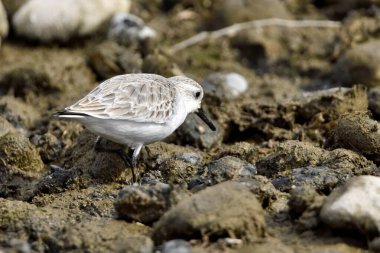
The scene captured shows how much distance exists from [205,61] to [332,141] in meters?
3.77

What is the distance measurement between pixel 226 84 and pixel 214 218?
490 centimetres

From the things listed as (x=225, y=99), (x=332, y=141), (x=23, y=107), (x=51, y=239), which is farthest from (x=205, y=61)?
(x=51, y=239)

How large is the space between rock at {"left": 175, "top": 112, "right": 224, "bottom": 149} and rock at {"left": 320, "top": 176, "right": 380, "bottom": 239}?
3124mm

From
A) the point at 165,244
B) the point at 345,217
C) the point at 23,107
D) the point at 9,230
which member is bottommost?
the point at 23,107

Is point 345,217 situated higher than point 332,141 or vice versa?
point 345,217

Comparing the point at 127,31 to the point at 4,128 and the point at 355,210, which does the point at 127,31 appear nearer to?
the point at 4,128

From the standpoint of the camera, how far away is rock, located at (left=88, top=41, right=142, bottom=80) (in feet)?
34.8

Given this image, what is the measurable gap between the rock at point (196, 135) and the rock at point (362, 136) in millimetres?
1675

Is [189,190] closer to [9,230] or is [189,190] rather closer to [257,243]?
[257,243]

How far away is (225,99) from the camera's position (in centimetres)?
983

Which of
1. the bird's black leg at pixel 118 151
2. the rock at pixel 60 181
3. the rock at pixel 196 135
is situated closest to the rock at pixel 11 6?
the rock at pixel 196 135

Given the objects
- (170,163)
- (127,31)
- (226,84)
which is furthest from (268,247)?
(127,31)

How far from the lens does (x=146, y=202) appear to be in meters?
6.12

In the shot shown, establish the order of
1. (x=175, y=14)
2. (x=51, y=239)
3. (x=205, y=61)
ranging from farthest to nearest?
(x=175, y=14) → (x=205, y=61) → (x=51, y=239)
